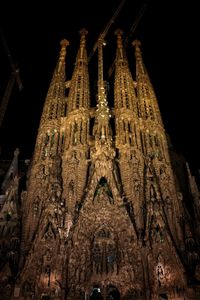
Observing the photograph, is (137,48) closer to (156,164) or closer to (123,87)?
(123,87)

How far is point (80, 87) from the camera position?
27547mm

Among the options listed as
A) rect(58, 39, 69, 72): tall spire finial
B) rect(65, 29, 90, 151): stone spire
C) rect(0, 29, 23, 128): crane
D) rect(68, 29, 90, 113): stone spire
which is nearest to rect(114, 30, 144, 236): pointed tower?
rect(65, 29, 90, 151): stone spire

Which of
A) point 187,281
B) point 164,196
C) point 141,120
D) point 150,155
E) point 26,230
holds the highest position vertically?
point 141,120

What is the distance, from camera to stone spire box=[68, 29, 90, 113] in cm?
2581

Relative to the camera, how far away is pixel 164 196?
19781 millimetres

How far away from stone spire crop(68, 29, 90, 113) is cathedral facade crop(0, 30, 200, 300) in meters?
0.28

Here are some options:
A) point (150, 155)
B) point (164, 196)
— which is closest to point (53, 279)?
point (164, 196)

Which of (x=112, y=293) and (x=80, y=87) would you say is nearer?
(x=112, y=293)

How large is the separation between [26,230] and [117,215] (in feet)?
17.8

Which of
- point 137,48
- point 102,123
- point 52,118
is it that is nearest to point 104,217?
point 102,123

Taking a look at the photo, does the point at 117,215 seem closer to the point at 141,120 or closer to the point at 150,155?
the point at 150,155

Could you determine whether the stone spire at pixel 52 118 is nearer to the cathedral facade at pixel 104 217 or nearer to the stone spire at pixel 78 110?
the cathedral facade at pixel 104 217

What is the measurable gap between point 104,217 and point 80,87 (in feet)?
42.9

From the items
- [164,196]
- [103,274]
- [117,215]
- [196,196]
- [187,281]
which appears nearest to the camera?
[187,281]
